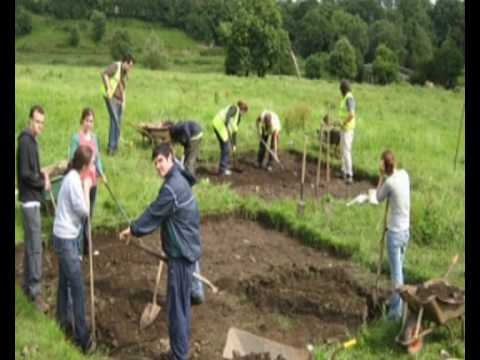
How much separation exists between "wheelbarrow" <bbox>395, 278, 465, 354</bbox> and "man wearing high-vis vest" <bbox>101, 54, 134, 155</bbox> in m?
7.81

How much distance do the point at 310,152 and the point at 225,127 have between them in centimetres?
289

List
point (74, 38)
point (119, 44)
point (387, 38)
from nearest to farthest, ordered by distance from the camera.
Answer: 1. point (119, 44)
2. point (74, 38)
3. point (387, 38)

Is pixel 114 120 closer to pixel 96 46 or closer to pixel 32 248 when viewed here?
pixel 32 248

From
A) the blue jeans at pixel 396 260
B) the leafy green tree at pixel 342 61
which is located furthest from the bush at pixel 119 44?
the blue jeans at pixel 396 260

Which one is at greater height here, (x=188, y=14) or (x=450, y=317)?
(x=188, y=14)

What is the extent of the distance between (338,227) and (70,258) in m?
4.91

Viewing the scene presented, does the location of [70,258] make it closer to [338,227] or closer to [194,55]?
[338,227]

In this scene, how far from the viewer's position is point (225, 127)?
12664 millimetres

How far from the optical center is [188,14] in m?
87.4

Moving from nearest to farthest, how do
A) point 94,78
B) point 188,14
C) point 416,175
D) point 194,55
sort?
1. point 416,175
2. point 94,78
3. point 194,55
4. point 188,14

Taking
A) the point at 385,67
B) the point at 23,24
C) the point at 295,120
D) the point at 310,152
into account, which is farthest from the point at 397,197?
the point at 23,24

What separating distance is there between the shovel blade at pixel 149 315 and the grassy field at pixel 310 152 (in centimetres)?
97

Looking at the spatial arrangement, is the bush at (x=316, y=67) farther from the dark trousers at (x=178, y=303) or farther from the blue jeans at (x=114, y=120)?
the dark trousers at (x=178, y=303)

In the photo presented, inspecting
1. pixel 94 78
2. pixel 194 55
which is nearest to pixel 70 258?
pixel 94 78
